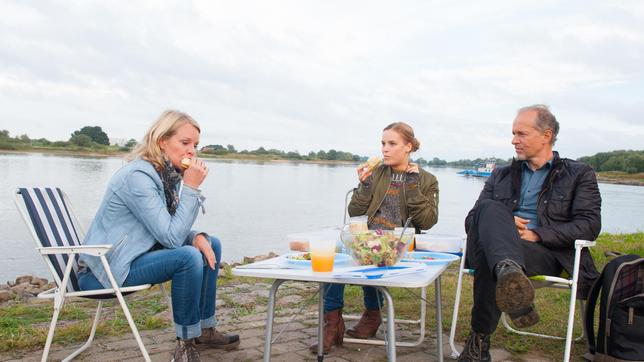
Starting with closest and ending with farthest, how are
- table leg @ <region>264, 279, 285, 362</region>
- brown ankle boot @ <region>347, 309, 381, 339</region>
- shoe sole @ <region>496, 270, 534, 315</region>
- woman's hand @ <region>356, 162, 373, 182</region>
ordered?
table leg @ <region>264, 279, 285, 362</region>, shoe sole @ <region>496, 270, 534, 315</region>, brown ankle boot @ <region>347, 309, 381, 339</region>, woman's hand @ <region>356, 162, 373, 182</region>

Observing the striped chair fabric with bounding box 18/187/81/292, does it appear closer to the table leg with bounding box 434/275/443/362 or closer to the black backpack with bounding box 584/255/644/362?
the table leg with bounding box 434/275/443/362

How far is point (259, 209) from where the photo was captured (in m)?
21.0

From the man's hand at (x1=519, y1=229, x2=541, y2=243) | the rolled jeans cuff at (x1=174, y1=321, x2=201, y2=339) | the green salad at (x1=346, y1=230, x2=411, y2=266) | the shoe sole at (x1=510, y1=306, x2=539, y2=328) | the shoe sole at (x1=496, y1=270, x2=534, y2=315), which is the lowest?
the rolled jeans cuff at (x1=174, y1=321, x2=201, y2=339)

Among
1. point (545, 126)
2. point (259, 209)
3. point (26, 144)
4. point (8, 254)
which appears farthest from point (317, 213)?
point (26, 144)

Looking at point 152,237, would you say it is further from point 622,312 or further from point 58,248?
point 622,312

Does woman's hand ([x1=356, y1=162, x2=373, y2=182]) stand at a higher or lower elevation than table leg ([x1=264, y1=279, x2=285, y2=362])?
higher

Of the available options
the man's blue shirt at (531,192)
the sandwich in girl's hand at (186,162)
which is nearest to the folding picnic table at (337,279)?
the sandwich in girl's hand at (186,162)

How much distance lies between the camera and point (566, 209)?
11.6 feet

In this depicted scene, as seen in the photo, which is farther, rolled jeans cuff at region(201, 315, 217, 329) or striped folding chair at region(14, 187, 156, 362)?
rolled jeans cuff at region(201, 315, 217, 329)

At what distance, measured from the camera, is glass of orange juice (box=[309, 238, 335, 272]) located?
88.7 inches

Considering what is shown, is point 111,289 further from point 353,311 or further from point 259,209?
point 259,209

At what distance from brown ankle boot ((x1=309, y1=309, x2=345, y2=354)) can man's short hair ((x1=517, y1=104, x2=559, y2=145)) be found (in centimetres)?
182

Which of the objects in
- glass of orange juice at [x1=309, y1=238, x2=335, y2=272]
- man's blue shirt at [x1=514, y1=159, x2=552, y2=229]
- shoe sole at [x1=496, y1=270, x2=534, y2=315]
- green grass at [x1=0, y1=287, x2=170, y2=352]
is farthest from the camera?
man's blue shirt at [x1=514, y1=159, x2=552, y2=229]

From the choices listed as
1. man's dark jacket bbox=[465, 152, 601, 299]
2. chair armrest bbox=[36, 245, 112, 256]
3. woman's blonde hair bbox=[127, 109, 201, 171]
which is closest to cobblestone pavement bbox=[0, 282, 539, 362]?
man's dark jacket bbox=[465, 152, 601, 299]
